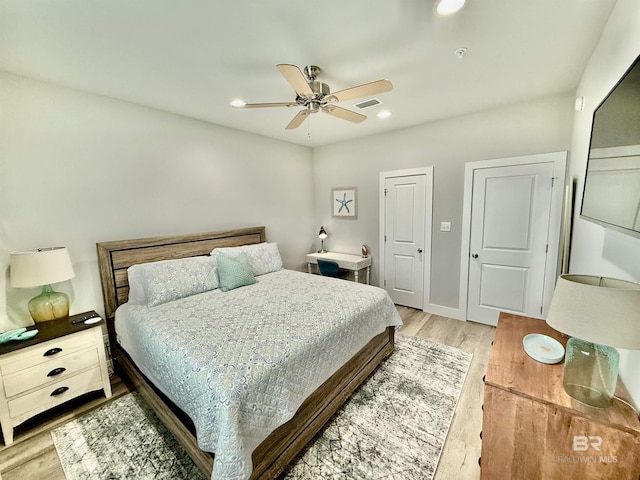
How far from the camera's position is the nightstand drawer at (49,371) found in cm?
176

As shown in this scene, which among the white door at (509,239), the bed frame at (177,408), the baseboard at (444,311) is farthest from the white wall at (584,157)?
the bed frame at (177,408)

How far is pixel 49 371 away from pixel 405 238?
3.85m

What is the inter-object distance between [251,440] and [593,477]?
140 cm

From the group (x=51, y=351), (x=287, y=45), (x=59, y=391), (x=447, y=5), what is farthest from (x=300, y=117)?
(x=59, y=391)

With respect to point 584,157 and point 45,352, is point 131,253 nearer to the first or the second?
point 45,352

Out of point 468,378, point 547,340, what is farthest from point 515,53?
point 468,378

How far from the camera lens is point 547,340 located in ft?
4.60

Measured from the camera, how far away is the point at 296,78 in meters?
1.66

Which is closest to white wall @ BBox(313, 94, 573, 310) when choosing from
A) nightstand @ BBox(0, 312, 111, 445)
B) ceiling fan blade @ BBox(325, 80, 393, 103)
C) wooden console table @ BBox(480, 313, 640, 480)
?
ceiling fan blade @ BBox(325, 80, 393, 103)

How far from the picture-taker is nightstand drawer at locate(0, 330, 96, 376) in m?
1.74

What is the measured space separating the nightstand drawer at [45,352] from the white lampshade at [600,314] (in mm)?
2945

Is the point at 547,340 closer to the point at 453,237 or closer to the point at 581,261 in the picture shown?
the point at 581,261
